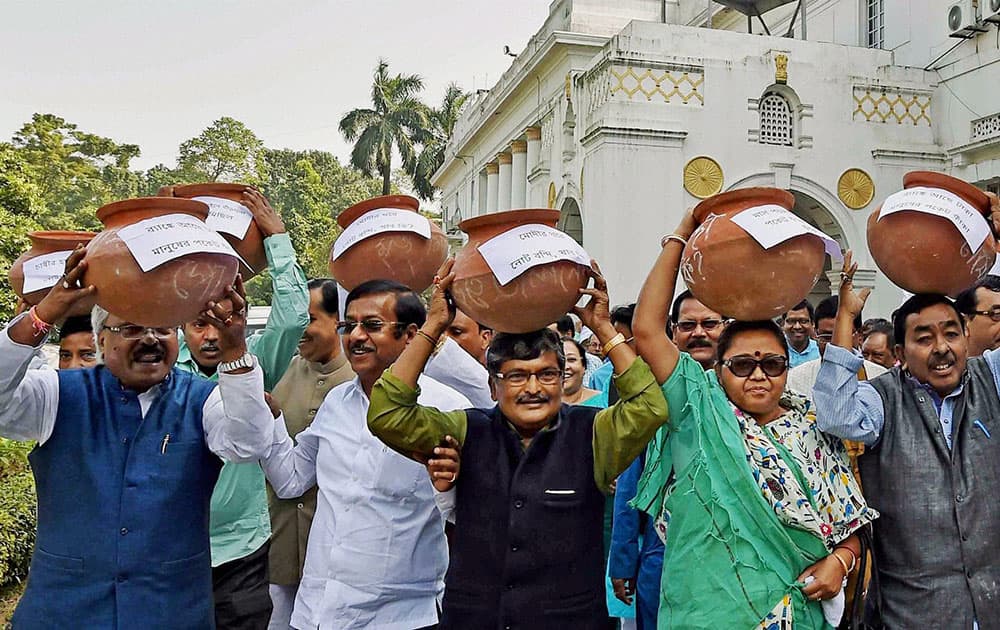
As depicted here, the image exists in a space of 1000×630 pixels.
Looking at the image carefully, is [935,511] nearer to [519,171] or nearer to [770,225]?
[770,225]

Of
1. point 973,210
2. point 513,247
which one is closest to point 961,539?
point 973,210

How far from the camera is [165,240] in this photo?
2.31m

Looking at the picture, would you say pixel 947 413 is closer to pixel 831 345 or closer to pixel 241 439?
pixel 831 345

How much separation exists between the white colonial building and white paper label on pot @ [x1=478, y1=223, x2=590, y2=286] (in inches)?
422

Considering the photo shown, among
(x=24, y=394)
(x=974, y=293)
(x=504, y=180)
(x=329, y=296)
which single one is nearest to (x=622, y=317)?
(x=974, y=293)

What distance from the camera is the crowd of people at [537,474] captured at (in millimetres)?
2475

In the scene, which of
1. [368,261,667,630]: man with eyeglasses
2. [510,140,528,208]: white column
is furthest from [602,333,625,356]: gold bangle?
[510,140,528,208]: white column

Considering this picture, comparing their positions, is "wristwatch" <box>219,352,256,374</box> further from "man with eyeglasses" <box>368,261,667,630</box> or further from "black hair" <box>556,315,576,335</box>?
"black hair" <box>556,315,576,335</box>

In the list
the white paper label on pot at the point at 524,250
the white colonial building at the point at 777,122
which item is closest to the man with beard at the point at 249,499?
the white paper label on pot at the point at 524,250

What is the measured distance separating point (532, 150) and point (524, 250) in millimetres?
17386

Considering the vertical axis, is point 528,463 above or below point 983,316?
below

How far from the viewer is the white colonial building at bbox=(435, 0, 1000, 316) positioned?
43.3 feet

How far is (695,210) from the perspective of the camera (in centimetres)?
267

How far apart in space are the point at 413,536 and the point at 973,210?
2.21 metres
